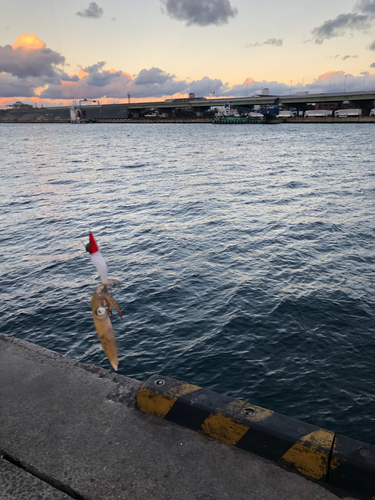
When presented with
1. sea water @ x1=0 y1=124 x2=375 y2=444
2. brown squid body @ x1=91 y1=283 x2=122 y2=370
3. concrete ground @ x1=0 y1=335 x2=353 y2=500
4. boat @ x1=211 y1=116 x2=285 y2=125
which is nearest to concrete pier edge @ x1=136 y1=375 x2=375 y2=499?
concrete ground @ x1=0 y1=335 x2=353 y2=500

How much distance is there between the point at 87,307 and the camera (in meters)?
12.6

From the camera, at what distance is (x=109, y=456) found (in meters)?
4.80

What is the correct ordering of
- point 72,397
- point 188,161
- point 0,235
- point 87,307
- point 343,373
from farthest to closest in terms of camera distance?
point 188,161, point 0,235, point 87,307, point 343,373, point 72,397

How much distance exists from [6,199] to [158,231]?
611 inches

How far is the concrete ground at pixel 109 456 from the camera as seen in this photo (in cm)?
434

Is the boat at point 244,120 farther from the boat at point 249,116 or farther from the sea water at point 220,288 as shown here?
the sea water at point 220,288

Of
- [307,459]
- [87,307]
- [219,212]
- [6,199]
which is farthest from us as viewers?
[6,199]

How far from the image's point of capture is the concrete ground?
4336 mm

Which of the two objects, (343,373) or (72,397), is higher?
(72,397)

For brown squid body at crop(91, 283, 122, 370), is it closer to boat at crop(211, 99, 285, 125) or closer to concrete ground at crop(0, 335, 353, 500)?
concrete ground at crop(0, 335, 353, 500)

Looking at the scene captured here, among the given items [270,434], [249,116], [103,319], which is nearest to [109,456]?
[270,434]

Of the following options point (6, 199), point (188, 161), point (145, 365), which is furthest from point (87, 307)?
point (188, 161)

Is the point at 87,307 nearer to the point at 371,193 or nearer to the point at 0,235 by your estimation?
the point at 0,235

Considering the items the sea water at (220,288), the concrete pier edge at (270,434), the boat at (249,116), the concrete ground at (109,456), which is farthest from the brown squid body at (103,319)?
the boat at (249,116)
